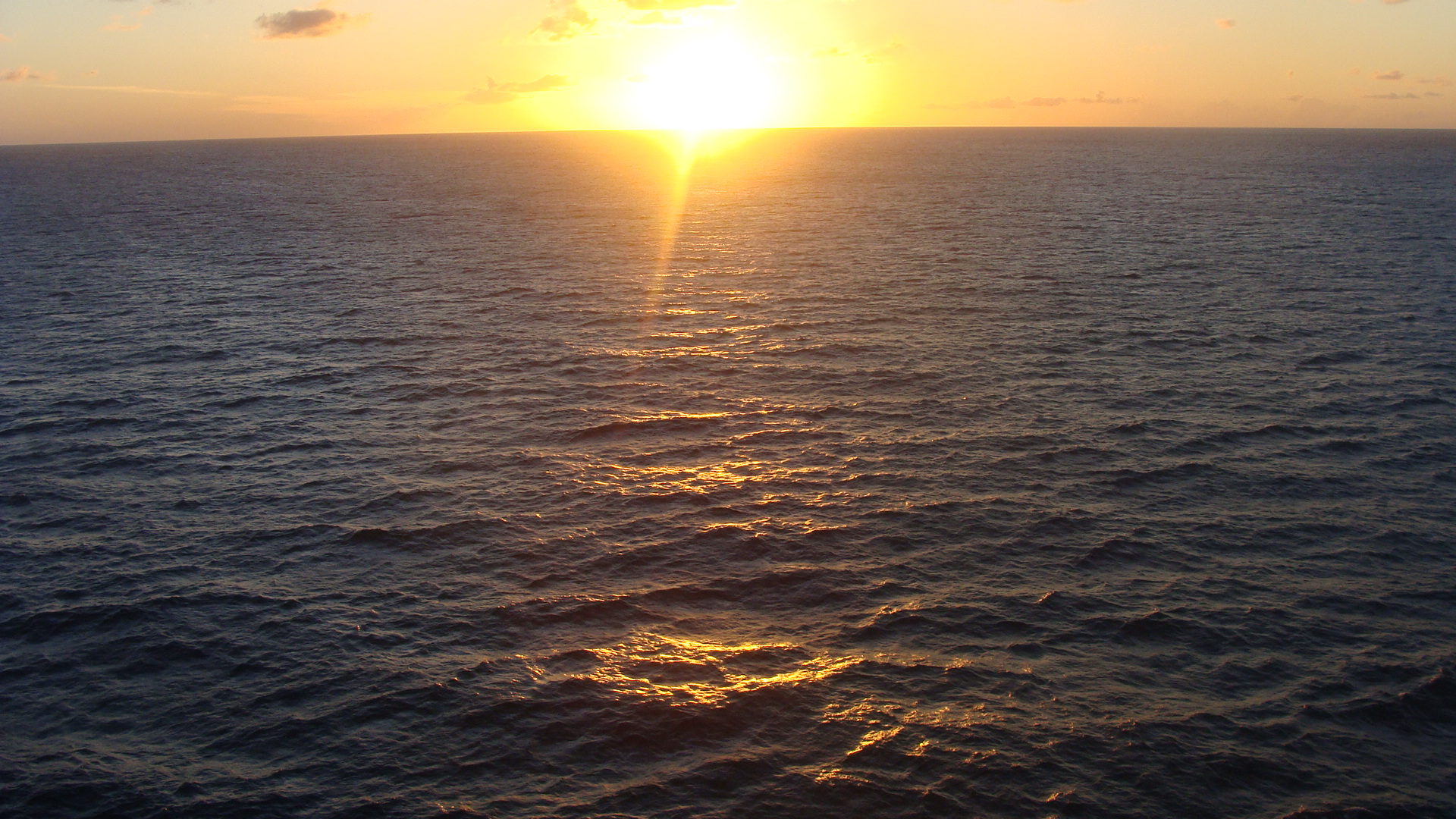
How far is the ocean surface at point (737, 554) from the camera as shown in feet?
77.0

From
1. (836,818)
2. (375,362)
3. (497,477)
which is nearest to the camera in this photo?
(836,818)

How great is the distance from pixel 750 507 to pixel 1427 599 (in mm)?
23798

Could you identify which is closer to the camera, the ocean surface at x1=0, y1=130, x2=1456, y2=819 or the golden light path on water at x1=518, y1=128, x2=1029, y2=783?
the ocean surface at x1=0, y1=130, x2=1456, y2=819

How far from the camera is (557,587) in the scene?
3172 cm

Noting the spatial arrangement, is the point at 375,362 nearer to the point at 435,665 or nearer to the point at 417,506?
the point at 417,506

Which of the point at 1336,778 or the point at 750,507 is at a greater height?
the point at 750,507

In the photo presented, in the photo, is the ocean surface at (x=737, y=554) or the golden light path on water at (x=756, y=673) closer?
the ocean surface at (x=737, y=554)

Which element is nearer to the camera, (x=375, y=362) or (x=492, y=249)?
(x=375, y=362)

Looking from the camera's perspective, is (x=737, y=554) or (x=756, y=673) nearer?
(x=756, y=673)

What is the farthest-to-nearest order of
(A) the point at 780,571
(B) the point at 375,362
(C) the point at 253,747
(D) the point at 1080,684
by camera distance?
(B) the point at 375,362 < (A) the point at 780,571 < (D) the point at 1080,684 < (C) the point at 253,747

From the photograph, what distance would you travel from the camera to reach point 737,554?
33.8m

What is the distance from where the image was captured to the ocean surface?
23.5 metres

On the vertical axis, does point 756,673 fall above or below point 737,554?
below

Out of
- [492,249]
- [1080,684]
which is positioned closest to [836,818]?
[1080,684]
